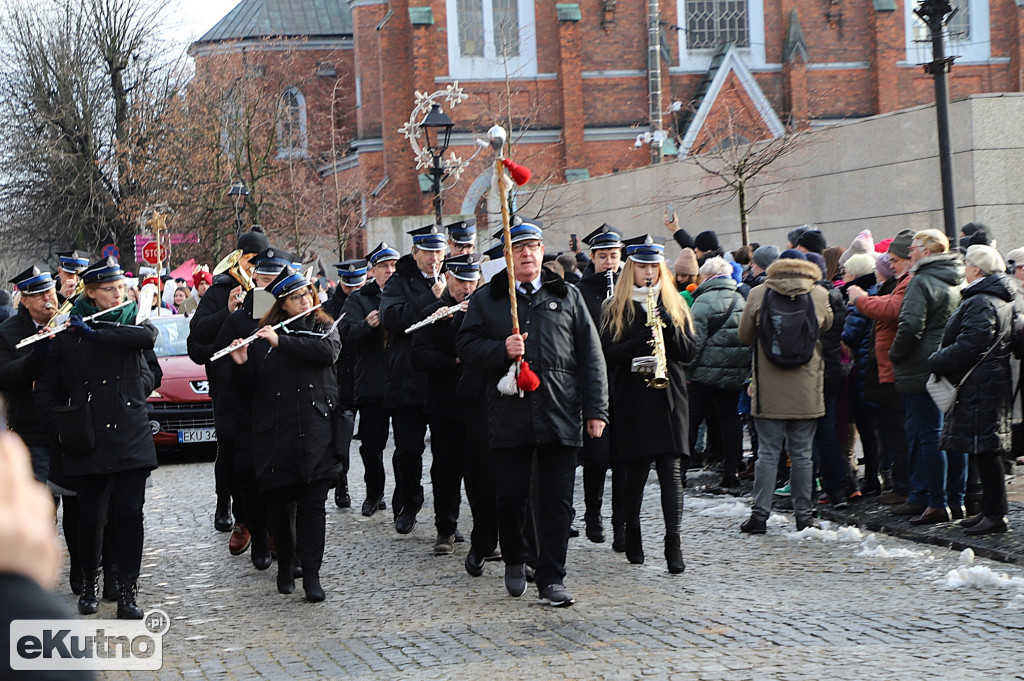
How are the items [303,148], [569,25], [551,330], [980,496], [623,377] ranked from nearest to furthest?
[551,330]
[623,377]
[980,496]
[569,25]
[303,148]

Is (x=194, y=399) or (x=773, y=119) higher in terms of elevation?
(x=773, y=119)

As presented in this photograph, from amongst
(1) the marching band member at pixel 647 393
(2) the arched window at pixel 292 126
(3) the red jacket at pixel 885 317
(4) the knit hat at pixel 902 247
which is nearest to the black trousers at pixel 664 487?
(1) the marching band member at pixel 647 393

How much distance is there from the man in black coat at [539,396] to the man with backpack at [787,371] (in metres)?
2.16

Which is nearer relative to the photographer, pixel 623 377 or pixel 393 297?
pixel 623 377

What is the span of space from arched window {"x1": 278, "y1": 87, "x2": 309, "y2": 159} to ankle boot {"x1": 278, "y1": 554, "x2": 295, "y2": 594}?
33.6m

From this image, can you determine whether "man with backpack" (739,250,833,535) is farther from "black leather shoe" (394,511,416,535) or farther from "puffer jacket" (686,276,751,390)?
"black leather shoe" (394,511,416,535)

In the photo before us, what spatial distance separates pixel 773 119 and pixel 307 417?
37.1 m

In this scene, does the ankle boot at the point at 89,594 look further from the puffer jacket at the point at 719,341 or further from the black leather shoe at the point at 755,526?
the puffer jacket at the point at 719,341

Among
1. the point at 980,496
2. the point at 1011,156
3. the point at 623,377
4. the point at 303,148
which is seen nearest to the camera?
the point at 623,377

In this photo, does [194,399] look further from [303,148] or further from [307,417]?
[303,148]

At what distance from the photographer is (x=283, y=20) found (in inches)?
2048

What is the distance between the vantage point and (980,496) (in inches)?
384

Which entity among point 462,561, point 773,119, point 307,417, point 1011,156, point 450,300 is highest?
point 773,119

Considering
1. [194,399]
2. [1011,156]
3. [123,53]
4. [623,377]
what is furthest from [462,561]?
[123,53]
